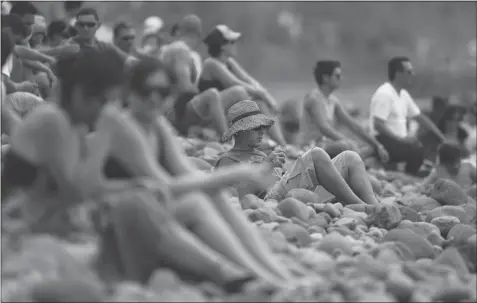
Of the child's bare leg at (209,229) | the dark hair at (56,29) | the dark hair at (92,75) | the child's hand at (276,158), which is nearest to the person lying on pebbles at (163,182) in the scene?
the child's bare leg at (209,229)

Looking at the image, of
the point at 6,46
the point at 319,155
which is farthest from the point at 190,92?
the point at 6,46

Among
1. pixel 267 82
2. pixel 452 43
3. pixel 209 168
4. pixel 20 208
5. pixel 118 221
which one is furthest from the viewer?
pixel 452 43

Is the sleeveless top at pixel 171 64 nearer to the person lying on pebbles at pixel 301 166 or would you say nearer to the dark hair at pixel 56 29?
the dark hair at pixel 56 29

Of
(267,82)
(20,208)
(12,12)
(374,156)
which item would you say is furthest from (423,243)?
(267,82)

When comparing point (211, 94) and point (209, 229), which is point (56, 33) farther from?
point (209, 229)

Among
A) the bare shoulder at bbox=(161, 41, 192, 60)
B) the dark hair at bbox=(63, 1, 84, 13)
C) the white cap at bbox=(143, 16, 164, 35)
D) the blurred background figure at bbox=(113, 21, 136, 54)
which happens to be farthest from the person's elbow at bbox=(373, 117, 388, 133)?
the dark hair at bbox=(63, 1, 84, 13)

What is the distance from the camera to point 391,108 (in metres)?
12.3

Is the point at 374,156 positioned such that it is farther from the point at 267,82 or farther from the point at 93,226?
the point at 267,82

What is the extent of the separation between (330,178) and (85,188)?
3.40 m

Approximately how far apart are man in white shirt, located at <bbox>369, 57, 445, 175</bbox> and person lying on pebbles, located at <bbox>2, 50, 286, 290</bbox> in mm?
7313

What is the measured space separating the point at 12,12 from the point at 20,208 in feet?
16.0

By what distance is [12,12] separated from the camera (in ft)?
32.2

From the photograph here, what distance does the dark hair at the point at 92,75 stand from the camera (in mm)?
5152

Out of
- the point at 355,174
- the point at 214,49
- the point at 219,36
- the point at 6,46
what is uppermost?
the point at 6,46
